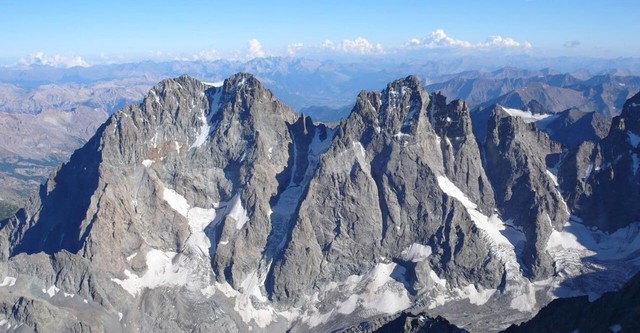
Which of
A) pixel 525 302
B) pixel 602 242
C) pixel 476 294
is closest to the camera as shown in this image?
pixel 525 302

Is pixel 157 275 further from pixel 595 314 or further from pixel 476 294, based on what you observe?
pixel 595 314

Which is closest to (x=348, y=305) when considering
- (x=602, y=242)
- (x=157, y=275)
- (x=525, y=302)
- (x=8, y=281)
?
(x=525, y=302)

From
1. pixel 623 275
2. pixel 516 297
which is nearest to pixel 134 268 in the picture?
pixel 516 297

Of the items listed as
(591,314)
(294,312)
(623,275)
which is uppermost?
(591,314)

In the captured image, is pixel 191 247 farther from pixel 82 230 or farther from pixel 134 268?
pixel 82 230

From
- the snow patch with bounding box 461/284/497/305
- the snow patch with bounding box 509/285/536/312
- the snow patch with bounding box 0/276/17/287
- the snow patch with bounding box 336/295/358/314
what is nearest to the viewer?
the snow patch with bounding box 0/276/17/287

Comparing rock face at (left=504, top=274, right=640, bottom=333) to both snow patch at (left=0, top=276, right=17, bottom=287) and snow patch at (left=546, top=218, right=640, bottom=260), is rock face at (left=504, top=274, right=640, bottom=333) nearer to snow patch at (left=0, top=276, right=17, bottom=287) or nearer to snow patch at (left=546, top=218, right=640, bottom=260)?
snow patch at (left=546, top=218, right=640, bottom=260)

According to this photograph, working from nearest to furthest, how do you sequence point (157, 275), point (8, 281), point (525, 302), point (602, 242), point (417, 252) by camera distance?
1. point (8, 281)
2. point (525, 302)
3. point (157, 275)
4. point (417, 252)
5. point (602, 242)

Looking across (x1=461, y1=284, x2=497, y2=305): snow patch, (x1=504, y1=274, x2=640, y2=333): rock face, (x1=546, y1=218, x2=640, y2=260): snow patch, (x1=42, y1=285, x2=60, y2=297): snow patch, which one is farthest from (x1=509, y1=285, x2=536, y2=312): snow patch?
(x1=42, y1=285, x2=60, y2=297): snow patch

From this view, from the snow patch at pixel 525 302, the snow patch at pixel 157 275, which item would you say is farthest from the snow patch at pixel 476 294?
the snow patch at pixel 157 275
